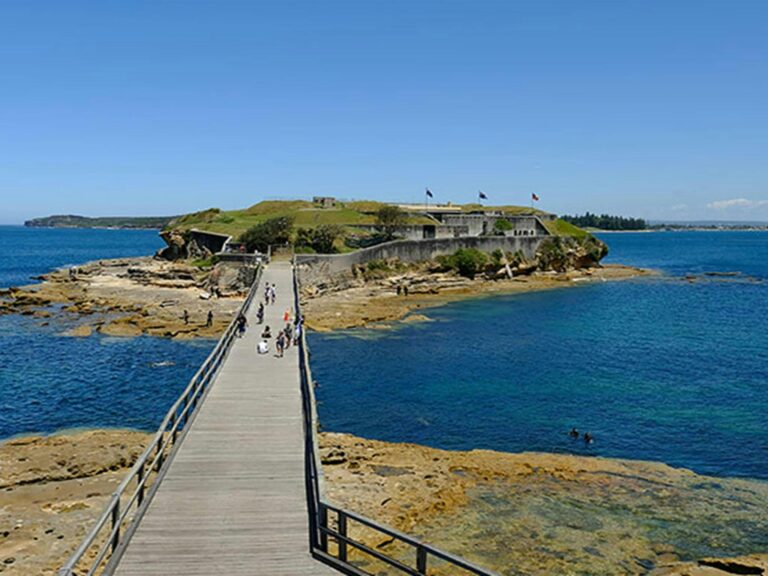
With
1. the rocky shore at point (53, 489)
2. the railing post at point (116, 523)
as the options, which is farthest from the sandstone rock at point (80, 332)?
the railing post at point (116, 523)

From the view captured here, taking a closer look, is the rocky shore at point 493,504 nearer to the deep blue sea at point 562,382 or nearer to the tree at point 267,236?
the deep blue sea at point 562,382

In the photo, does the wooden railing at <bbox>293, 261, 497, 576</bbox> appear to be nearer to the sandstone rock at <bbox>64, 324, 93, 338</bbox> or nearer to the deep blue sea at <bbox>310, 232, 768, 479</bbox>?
the deep blue sea at <bbox>310, 232, 768, 479</bbox>

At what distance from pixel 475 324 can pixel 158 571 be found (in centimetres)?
4059

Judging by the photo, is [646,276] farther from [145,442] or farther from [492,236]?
[145,442]

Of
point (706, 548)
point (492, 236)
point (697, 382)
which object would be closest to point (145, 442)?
point (706, 548)

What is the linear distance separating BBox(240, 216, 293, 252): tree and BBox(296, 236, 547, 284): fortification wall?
6.29 meters

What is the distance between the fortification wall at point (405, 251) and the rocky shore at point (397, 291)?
41.0 inches

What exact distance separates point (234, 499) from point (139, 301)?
156ft

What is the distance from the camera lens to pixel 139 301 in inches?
2250

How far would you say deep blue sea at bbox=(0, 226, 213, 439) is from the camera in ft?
88.6

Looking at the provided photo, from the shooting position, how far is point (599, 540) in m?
17.6

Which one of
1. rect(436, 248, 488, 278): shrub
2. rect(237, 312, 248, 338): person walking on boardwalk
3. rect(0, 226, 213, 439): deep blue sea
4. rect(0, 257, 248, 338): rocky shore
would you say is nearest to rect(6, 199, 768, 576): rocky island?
rect(0, 226, 213, 439): deep blue sea

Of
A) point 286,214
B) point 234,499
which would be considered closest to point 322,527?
point 234,499

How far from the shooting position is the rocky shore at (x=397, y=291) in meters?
50.2
